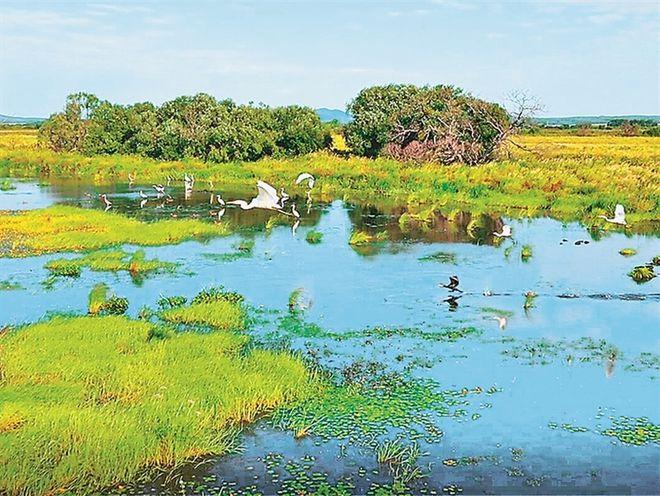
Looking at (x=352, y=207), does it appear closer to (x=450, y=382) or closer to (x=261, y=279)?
(x=261, y=279)

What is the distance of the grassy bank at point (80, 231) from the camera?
19.8 meters

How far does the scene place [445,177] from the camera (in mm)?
33906

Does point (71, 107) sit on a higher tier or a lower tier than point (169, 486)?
higher

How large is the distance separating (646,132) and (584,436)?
7588 cm

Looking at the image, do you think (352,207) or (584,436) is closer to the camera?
(584,436)

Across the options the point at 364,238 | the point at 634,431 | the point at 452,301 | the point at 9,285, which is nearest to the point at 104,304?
the point at 9,285

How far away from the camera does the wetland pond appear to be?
26.7 ft

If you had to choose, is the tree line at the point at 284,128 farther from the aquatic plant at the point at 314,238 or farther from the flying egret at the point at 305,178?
the aquatic plant at the point at 314,238

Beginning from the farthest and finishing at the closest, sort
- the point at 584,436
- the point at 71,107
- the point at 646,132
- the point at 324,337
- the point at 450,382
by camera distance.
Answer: the point at 646,132 → the point at 71,107 → the point at 324,337 → the point at 450,382 → the point at 584,436

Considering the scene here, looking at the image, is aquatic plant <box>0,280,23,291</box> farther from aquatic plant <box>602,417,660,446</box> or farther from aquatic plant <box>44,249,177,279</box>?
aquatic plant <box>602,417,660,446</box>

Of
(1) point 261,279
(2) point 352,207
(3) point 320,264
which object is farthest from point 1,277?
(2) point 352,207

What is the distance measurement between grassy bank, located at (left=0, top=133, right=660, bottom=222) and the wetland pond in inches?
212

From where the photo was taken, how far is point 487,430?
30.1ft

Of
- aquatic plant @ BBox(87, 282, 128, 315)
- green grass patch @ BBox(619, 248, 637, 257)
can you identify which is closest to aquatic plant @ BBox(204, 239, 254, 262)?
aquatic plant @ BBox(87, 282, 128, 315)
